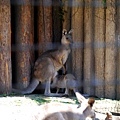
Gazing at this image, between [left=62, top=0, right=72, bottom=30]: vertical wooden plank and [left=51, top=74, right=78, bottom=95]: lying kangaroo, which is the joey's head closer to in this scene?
[left=51, top=74, right=78, bottom=95]: lying kangaroo

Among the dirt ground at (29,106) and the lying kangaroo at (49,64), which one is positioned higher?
the lying kangaroo at (49,64)

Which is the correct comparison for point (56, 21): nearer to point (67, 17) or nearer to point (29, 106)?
point (67, 17)

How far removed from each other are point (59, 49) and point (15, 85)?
2.90 feet

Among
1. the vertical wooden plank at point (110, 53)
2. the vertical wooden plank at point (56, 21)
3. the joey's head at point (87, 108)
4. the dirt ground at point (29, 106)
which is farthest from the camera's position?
the vertical wooden plank at point (56, 21)

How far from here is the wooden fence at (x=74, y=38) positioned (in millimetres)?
6730

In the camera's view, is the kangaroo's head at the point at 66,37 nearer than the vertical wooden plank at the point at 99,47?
No

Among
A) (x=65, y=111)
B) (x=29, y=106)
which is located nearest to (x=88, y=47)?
(x=29, y=106)

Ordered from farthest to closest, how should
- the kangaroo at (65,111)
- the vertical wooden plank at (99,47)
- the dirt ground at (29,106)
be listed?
the vertical wooden plank at (99,47), the dirt ground at (29,106), the kangaroo at (65,111)

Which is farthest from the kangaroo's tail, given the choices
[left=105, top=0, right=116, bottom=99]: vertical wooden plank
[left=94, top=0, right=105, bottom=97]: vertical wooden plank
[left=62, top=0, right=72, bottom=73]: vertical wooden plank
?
[left=105, top=0, right=116, bottom=99]: vertical wooden plank

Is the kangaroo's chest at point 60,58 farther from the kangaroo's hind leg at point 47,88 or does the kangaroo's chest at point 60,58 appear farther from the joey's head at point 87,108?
the joey's head at point 87,108

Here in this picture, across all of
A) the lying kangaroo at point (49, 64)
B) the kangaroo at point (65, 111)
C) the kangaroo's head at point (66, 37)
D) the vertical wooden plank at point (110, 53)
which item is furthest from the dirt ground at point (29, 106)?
the kangaroo's head at point (66, 37)

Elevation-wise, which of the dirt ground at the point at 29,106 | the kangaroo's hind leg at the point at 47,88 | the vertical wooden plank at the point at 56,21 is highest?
the vertical wooden plank at the point at 56,21

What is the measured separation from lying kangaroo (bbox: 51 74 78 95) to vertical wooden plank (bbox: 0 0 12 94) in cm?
80

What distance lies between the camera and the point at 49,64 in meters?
7.21
